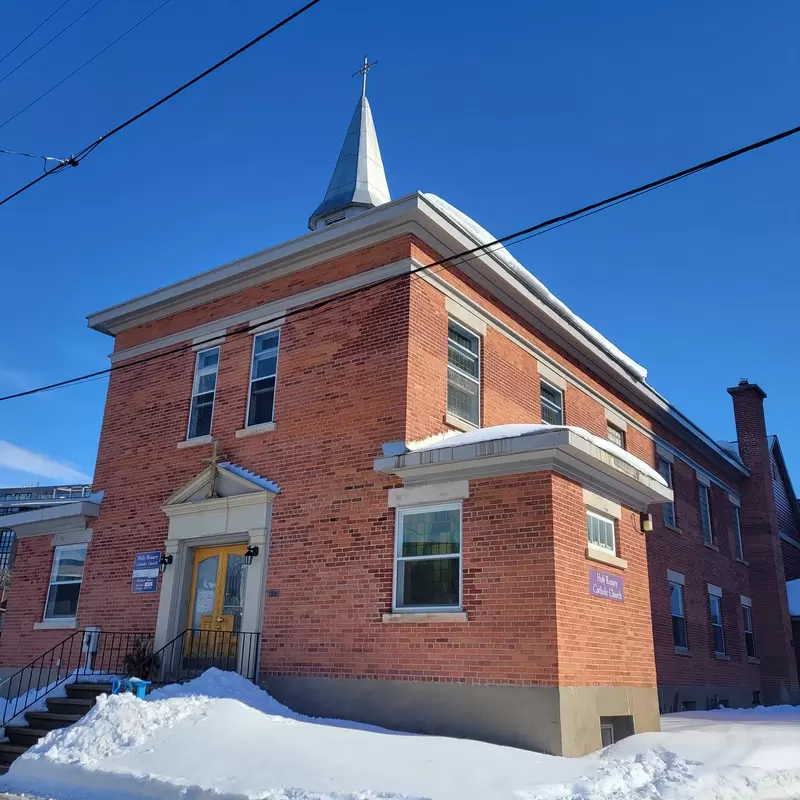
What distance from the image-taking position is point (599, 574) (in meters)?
11.8

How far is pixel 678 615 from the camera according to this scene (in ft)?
66.0

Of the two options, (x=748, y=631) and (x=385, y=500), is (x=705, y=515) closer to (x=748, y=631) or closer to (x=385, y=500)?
(x=748, y=631)

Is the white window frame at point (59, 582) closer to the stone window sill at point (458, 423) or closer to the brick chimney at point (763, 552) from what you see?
the stone window sill at point (458, 423)

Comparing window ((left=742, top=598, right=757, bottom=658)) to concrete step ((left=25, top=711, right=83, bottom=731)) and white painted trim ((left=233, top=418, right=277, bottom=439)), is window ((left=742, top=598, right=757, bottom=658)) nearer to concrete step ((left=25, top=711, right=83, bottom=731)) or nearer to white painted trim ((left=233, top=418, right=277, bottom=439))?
white painted trim ((left=233, top=418, right=277, bottom=439))

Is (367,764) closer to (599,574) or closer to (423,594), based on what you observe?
(423,594)

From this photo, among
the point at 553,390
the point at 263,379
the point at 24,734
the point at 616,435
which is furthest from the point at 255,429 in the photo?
the point at 616,435

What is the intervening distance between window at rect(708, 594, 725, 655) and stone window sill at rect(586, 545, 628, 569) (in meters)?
10.9

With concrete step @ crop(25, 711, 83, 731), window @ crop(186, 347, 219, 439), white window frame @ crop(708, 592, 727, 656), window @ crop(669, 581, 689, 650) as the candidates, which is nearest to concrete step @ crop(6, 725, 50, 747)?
concrete step @ crop(25, 711, 83, 731)

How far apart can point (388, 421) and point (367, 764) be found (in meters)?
5.45

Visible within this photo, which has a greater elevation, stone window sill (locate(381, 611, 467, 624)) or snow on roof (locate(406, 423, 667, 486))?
snow on roof (locate(406, 423, 667, 486))

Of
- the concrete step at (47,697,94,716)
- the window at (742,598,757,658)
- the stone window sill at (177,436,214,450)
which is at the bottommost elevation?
the concrete step at (47,697,94,716)

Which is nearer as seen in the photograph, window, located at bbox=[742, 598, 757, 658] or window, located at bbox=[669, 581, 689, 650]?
window, located at bbox=[669, 581, 689, 650]

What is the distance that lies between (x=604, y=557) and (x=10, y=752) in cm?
896

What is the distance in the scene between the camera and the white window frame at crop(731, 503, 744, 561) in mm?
25406
